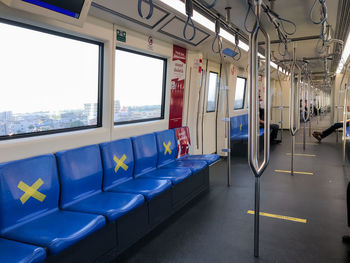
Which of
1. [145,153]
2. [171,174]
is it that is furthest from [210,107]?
[171,174]

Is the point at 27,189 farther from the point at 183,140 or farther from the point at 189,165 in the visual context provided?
the point at 183,140

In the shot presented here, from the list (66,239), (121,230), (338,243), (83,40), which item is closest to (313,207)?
(338,243)

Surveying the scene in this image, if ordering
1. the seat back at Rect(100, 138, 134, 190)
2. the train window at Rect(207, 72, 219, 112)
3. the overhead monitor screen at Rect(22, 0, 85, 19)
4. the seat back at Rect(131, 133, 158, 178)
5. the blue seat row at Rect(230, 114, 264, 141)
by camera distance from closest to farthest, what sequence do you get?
the overhead monitor screen at Rect(22, 0, 85, 19), the seat back at Rect(100, 138, 134, 190), the seat back at Rect(131, 133, 158, 178), the train window at Rect(207, 72, 219, 112), the blue seat row at Rect(230, 114, 264, 141)

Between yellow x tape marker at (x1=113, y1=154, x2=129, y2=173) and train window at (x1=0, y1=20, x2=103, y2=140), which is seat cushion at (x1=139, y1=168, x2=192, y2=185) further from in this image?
train window at (x1=0, y1=20, x2=103, y2=140)

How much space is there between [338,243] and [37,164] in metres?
2.87

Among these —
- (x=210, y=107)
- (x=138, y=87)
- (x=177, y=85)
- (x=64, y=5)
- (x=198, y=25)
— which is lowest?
(x=210, y=107)

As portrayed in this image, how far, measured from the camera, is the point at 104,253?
2541 millimetres

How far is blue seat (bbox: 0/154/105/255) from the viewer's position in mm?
2033

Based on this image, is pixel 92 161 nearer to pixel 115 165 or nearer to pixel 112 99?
pixel 115 165

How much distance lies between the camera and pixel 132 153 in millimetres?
3688

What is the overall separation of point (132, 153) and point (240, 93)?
6321mm

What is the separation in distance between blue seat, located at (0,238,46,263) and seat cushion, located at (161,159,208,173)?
7.92 ft

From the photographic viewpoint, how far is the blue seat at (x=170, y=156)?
13.9 ft

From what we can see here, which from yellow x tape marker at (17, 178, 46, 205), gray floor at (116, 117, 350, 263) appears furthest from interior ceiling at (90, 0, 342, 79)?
gray floor at (116, 117, 350, 263)
